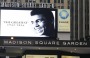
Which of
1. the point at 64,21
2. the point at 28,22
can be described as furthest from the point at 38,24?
the point at 64,21

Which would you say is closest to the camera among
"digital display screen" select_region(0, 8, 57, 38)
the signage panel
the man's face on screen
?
"digital display screen" select_region(0, 8, 57, 38)

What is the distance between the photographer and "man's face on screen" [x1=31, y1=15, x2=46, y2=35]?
2752cm

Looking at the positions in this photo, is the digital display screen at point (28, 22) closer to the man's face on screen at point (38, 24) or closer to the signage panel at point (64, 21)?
the man's face on screen at point (38, 24)

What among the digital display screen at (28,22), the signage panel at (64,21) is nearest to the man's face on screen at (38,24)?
the digital display screen at (28,22)

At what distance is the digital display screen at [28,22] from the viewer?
27203 millimetres

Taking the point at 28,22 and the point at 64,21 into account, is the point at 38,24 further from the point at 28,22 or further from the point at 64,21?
the point at 64,21

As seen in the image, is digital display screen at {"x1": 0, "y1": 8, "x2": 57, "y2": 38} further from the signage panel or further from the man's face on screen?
the signage panel

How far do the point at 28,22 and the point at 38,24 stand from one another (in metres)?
0.84

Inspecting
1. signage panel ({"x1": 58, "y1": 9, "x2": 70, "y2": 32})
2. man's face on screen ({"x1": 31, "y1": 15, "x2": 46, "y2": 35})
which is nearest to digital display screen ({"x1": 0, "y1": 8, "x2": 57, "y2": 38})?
man's face on screen ({"x1": 31, "y1": 15, "x2": 46, "y2": 35})

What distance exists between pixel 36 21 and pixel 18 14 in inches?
61.7

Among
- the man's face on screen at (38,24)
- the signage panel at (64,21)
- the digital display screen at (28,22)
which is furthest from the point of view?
the signage panel at (64,21)

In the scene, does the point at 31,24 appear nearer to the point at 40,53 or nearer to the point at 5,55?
the point at 40,53

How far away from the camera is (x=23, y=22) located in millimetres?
27562

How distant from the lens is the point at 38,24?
90.8ft
